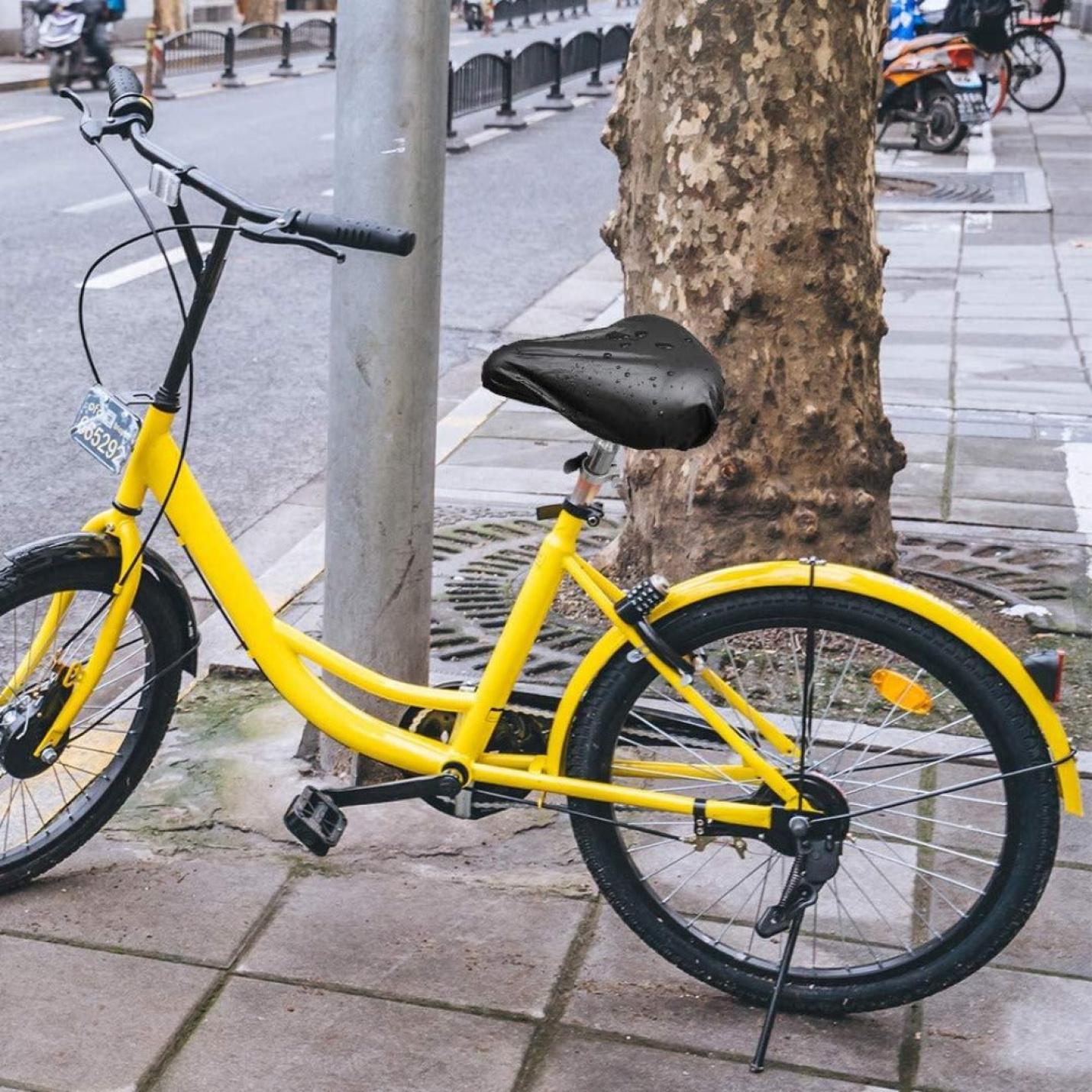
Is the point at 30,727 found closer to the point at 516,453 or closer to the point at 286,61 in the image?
the point at 516,453

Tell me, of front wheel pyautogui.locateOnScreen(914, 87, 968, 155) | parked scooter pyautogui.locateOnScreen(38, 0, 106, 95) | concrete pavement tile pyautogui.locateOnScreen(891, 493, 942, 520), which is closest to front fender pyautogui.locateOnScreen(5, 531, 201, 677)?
concrete pavement tile pyautogui.locateOnScreen(891, 493, 942, 520)

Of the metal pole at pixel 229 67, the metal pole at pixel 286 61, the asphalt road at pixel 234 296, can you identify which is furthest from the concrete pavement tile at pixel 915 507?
the metal pole at pixel 286 61

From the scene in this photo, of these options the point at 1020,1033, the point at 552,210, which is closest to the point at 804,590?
the point at 1020,1033

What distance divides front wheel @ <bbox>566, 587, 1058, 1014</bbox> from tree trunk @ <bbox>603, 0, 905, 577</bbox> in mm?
1329

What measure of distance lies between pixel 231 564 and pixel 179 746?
3.25 ft

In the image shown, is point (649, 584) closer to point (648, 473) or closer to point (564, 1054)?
point (564, 1054)

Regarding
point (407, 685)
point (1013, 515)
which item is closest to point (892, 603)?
point (407, 685)

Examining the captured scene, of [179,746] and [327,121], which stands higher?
[179,746]

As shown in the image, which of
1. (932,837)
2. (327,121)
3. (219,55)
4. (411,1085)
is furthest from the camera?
(219,55)

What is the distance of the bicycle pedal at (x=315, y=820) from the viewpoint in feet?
11.2

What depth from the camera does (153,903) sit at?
11.6 feet

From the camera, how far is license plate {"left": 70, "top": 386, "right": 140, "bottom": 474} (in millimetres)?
3357

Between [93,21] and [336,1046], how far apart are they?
2236 centimetres

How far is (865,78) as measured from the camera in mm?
4969
